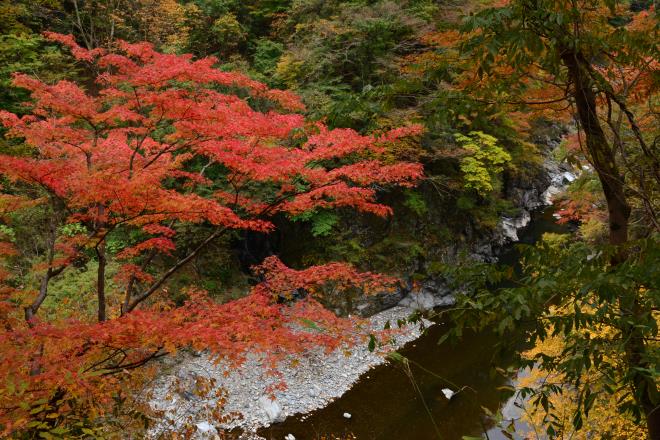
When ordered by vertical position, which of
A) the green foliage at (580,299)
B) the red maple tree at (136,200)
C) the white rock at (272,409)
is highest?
the green foliage at (580,299)

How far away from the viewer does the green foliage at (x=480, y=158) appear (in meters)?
13.8

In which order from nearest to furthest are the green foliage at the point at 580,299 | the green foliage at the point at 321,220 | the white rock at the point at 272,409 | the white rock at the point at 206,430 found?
the green foliage at the point at 580,299, the white rock at the point at 206,430, the white rock at the point at 272,409, the green foliage at the point at 321,220

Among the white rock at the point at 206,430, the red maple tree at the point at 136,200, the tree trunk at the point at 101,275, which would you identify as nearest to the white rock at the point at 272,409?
the white rock at the point at 206,430

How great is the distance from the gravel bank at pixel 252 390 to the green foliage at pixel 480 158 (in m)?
6.31

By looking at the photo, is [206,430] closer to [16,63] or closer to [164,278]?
[164,278]

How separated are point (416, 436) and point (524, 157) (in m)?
12.0

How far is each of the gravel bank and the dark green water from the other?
29 cm

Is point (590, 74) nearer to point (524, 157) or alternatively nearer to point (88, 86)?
point (524, 157)

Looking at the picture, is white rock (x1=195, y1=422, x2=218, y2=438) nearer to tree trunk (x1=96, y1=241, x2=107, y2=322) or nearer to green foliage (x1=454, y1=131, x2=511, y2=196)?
tree trunk (x1=96, y1=241, x2=107, y2=322)

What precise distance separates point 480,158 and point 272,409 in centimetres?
1020

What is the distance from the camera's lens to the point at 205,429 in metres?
8.46

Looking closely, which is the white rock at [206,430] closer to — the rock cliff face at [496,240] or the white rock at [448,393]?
the rock cliff face at [496,240]

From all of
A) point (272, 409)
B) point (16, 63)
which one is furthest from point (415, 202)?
point (16, 63)

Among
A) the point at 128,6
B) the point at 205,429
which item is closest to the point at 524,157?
the point at 205,429
